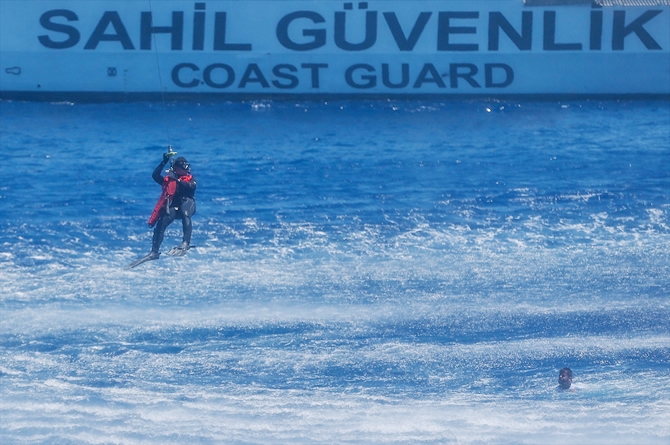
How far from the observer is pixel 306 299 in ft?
58.1

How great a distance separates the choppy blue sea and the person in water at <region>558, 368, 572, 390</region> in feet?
0.65

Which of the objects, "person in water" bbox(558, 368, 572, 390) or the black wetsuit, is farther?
the black wetsuit

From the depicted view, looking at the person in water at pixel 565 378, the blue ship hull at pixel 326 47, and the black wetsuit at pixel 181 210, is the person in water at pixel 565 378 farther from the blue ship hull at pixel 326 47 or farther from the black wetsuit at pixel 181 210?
the blue ship hull at pixel 326 47

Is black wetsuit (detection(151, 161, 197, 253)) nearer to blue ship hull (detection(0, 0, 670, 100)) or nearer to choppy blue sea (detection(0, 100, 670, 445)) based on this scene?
choppy blue sea (detection(0, 100, 670, 445))

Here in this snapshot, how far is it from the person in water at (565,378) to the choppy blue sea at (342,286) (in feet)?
0.65

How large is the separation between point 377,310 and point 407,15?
16.6 metres

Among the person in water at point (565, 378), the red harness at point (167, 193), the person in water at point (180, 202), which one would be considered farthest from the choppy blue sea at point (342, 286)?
the red harness at point (167, 193)

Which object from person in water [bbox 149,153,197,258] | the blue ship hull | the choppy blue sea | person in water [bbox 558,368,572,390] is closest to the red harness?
person in water [bbox 149,153,197,258]

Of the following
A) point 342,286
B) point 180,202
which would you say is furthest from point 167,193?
point 342,286

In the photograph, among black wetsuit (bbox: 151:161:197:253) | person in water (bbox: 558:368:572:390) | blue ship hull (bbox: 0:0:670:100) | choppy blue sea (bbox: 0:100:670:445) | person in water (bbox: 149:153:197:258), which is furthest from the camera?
blue ship hull (bbox: 0:0:670:100)

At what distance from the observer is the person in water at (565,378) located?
14125 millimetres

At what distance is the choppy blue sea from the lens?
13930 millimetres

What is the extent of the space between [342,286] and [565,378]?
218 inches

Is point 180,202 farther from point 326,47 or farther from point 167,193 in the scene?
point 326,47
